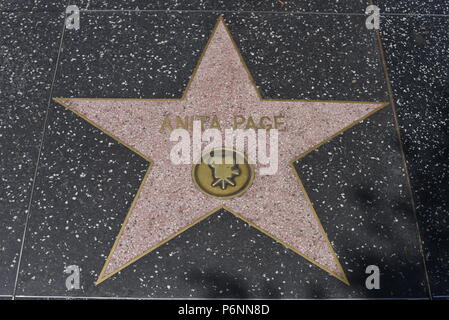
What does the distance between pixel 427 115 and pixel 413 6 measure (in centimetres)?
72

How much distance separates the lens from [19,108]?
1.83 metres

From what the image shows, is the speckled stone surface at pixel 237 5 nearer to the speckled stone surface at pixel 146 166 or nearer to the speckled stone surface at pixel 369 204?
the speckled stone surface at pixel 146 166

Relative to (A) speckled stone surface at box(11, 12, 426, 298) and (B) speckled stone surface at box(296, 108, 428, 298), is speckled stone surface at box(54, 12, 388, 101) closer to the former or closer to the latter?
(A) speckled stone surface at box(11, 12, 426, 298)

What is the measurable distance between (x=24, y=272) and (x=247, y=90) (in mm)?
1266

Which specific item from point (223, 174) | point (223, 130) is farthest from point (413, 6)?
point (223, 174)

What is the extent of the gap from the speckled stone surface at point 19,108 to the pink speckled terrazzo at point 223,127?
0.67 feet

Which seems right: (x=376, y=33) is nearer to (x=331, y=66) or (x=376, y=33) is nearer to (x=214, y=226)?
(x=331, y=66)

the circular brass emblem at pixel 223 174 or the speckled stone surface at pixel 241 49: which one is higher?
the speckled stone surface at pixel 241 49

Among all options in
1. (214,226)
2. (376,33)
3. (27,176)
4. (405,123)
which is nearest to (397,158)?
(405,123)

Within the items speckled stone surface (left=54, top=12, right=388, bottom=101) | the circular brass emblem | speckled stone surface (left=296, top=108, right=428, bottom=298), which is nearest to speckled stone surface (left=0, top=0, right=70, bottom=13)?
speckled stone surface (left=54, top=12, right=388, bottom=101)

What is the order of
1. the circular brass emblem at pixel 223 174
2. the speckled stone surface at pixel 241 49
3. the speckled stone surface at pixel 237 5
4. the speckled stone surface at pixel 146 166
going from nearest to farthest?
the speckled stone surface at pixel 146 166, the circular brass emblem at pixel 223 174, the speckled stone surface at pixel 241 49, the speckled stone surface at pixel 237 5

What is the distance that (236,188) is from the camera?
163 cm

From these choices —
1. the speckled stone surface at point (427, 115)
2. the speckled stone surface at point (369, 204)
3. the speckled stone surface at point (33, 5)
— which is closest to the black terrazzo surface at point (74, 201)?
the speckled stone surface at point (33, 5)

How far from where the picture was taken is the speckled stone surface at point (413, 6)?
2.09m
